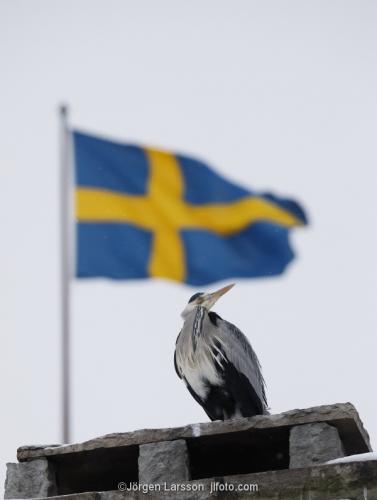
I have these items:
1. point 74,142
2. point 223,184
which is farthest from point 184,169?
point 74,142

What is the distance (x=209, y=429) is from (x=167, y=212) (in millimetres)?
8992

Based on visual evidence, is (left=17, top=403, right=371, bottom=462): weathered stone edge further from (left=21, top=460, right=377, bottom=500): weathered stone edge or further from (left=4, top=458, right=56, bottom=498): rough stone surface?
(left=21, top=460, right=377, bottom=500): weathered stone edge

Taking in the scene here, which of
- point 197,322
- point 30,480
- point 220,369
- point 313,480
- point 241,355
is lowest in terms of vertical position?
point 313,480

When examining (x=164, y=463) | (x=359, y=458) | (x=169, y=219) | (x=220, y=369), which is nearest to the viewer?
(x=359, y=458)

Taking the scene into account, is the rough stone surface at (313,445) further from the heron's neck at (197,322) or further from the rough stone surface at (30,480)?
the heron's neck at (197,322)


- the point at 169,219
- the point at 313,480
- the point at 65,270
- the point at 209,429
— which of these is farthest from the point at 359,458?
the point at 169,219

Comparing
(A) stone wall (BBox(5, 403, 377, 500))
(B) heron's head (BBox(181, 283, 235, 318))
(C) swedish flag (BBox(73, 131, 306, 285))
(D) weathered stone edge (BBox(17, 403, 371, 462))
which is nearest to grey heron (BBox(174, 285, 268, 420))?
(B) heron's head (BBox(181, 283, 235, 318))

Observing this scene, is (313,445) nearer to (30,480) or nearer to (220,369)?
(30,480)

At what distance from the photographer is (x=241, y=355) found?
32.2ft

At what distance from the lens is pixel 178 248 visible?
16.5m

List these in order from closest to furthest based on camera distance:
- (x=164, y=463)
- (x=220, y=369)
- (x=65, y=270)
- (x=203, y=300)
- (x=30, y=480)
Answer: (x=164, y=463) < (x=30, y=480) < (x=220, y=369) < (x=203, y=300) < (x=65, y=270)

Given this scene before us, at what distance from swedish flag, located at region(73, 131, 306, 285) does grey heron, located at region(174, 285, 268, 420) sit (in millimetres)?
5232

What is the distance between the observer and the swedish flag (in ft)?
51.4

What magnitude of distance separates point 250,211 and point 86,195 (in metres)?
2.60
